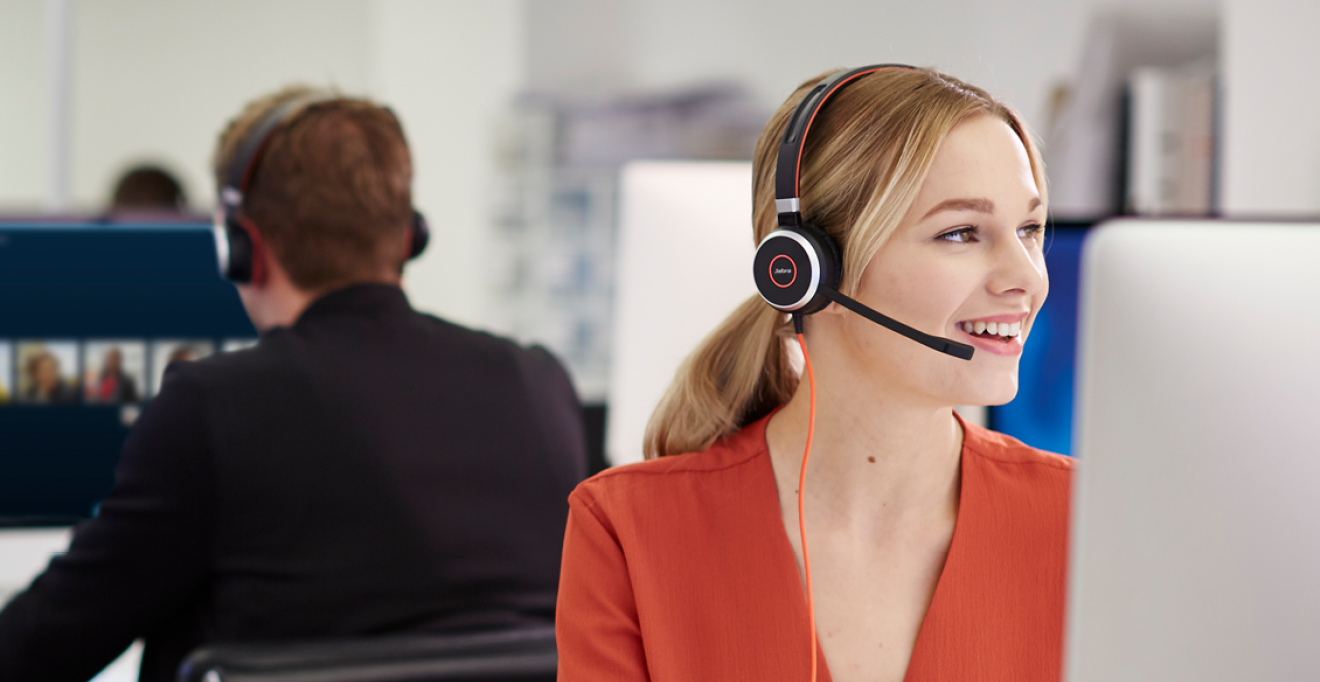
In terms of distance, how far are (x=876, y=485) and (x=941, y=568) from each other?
0.24 feet

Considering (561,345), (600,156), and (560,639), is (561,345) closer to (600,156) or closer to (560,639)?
(600,156)

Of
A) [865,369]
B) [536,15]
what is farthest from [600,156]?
[865,369]

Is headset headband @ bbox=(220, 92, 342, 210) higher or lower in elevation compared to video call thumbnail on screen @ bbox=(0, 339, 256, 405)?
higher

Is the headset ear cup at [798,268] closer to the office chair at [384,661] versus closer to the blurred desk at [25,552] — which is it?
the office chair at [384,661]

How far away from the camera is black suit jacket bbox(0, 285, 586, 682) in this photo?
100 centimetres

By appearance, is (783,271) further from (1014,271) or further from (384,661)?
(384,661)

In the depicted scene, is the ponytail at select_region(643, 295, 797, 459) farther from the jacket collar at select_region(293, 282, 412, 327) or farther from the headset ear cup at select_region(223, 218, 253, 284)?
the headset ear cup at select_region(223, 218, 253, 284)

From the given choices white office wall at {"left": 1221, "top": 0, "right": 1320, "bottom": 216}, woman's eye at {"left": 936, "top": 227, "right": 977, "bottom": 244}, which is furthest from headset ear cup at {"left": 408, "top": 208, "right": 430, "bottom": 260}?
white office wall at {"left": 1221, "top": 0, "right": 1320, "bottom": 216}

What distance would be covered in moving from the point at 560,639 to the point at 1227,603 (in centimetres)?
44

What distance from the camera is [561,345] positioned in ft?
13.3

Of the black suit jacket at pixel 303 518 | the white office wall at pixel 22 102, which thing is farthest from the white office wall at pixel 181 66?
the black suit jacket at pixel 303 518

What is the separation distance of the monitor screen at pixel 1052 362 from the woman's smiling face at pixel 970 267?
29 cm

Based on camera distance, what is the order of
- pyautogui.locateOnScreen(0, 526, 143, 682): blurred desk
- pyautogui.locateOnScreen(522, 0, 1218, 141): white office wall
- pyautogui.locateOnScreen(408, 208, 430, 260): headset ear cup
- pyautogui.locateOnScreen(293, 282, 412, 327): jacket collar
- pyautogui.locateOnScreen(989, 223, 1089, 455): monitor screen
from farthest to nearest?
pyautogui.locateOnScreen(522, 0, 1218, 141): white office wall, pyautogui.locateOnScreen(0, 526, 143, 682): blurred desk, pyautogui.locateOnScreen(408, 208, 430, 260): headset ear cup, pyautogui.locateOnScreen(293, 282, 412, 327): jacket collar, pyautogui.locateOnScreen(989, 223, 1089, 455): monitor screen

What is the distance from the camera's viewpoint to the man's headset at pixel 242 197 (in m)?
1.19
